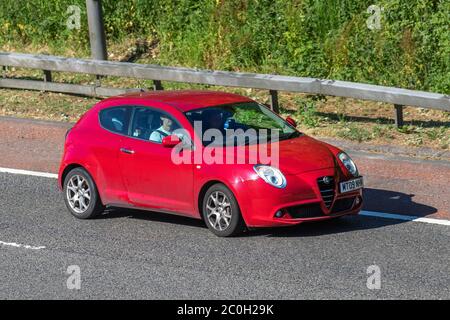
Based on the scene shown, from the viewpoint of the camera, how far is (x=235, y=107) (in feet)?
44.0

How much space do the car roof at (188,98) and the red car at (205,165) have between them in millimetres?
12

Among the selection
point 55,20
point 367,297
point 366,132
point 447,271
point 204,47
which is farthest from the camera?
point 55,20

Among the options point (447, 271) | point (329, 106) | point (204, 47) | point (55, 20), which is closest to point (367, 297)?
point (447, 271)

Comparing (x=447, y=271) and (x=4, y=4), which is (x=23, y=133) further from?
(x=447, y=271)

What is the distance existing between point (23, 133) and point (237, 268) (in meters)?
8.28

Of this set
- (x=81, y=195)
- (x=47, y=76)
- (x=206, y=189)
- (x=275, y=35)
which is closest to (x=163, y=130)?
(x=206, y=189)

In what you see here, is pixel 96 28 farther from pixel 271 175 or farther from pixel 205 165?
pixel 271 175

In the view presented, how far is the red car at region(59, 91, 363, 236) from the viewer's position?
12.2 meters

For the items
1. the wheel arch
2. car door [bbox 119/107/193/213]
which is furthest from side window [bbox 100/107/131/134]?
the wheel arch

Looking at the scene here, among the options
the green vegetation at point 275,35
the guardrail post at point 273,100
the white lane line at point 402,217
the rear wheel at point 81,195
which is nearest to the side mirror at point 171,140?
the rear wheel at point 81,195

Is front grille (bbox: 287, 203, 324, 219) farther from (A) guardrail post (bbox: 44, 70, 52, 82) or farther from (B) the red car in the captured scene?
(A) guardrail post (bbox: 44, 70, 52, 82)

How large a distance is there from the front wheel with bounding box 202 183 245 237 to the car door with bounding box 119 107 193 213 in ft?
0.84

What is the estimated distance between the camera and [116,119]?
1367cm

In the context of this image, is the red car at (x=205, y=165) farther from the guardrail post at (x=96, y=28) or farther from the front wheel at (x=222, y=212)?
the guardrail post at (x=96, y=28)
